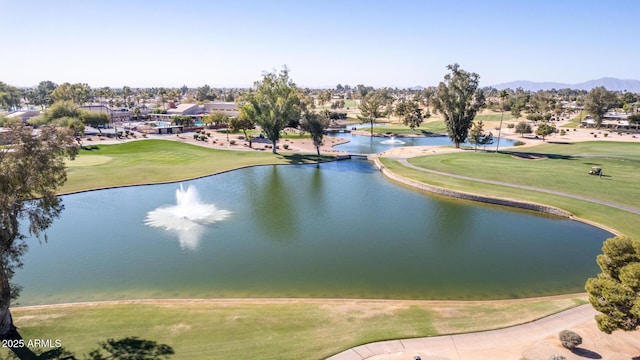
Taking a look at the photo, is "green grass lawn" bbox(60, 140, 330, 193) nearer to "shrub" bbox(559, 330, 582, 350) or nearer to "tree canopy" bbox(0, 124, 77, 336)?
"tree canopy" bbox(0, 124, 77, 336)

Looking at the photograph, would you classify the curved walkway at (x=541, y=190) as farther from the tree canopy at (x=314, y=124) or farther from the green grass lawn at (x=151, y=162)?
the green grass lawn at (x=151, y=162)

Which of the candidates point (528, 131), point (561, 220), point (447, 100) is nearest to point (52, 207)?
point (561, 220)

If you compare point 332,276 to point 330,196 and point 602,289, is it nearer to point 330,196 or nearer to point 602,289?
point 602,289

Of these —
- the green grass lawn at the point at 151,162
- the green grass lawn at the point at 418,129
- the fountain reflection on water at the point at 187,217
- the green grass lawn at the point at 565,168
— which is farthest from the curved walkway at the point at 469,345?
the green grass lawn at the point at 418,129

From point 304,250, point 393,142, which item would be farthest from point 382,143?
point 304,250

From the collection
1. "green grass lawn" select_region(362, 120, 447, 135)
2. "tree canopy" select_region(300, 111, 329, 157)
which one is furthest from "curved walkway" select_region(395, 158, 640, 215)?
"green grass lawn" select_region(362, 120, 447, 135)

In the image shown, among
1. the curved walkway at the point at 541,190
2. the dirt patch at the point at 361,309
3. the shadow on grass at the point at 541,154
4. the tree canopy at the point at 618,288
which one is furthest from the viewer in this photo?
the shadow on grass at the point at 541,154

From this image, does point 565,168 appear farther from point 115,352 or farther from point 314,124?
point 115,352
